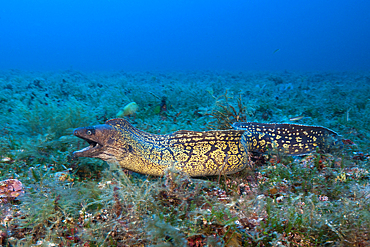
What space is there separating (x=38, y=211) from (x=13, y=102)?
219 inches

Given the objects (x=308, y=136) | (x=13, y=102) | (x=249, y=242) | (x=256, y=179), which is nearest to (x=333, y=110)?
(x=308, y=136)

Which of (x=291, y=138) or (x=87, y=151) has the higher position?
(x=291, y=138)

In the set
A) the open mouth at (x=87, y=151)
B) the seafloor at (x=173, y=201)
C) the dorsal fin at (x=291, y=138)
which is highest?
the dorsal fin at (x=291, y=138)

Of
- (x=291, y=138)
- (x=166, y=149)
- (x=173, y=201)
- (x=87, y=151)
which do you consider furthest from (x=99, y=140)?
(x=291, y=138)

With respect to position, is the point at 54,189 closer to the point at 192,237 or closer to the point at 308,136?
the point at 192,237

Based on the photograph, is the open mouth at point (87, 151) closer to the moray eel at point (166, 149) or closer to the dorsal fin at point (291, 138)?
the moray eel at point (166, 149)

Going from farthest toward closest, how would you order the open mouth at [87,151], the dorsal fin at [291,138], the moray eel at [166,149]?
1. the dorsal fin at [291,138]
2. the moray eel at [166,149]
3. the open mouth at [87,151]

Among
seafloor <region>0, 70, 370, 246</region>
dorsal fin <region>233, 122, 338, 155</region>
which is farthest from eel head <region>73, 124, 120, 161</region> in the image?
dorsal fin <region>233, 122, 338, 155</region>

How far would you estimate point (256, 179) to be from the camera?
3330mm

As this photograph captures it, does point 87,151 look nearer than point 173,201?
No

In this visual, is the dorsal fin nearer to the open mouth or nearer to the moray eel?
the moray eel

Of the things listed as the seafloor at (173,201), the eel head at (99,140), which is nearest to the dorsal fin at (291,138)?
the seafloor at (173,201)

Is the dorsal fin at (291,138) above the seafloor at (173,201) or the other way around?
above

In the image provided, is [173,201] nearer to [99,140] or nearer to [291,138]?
[99,140]
